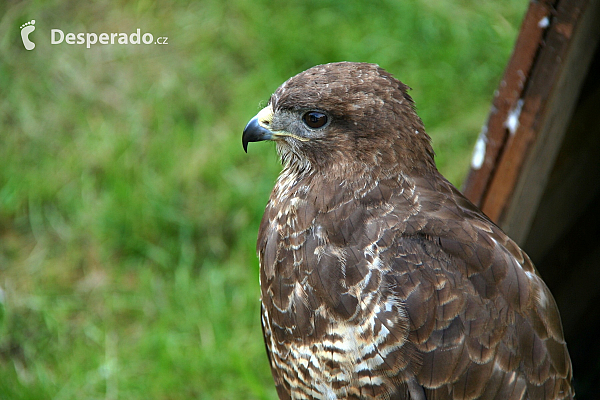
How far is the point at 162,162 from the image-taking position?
4469 mm

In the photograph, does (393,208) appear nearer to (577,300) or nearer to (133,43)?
(577,300)

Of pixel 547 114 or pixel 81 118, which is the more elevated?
pixel 547 114

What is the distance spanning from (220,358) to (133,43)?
2792mm

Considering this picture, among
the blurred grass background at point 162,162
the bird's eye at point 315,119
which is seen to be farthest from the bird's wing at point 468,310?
the blurred grass background at point 162,162

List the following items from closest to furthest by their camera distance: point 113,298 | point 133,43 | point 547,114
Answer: point 547,114 → point 113,298 → point 133,43

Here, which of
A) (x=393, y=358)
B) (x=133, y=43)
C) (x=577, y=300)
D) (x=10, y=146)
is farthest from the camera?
(x=133, y=43)

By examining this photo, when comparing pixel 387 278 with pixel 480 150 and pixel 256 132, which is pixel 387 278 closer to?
pixel 256 132

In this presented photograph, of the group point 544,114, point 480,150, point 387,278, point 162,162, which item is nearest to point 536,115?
point 544,114

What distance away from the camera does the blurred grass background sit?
3707 mm

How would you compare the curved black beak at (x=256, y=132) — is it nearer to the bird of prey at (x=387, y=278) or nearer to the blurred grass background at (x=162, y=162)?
the bird of prey at (x=387, y=278)

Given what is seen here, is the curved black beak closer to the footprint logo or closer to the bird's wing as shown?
the bird's wing

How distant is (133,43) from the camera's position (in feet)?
17.0

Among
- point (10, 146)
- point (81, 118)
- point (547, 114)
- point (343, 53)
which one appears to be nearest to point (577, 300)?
point (547, 114)

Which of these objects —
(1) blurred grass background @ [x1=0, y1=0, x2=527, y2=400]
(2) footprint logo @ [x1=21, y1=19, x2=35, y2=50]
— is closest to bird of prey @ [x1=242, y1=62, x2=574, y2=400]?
(1) blurred grass background @ [x1=0, y1=0, x2=527, y2=400]
